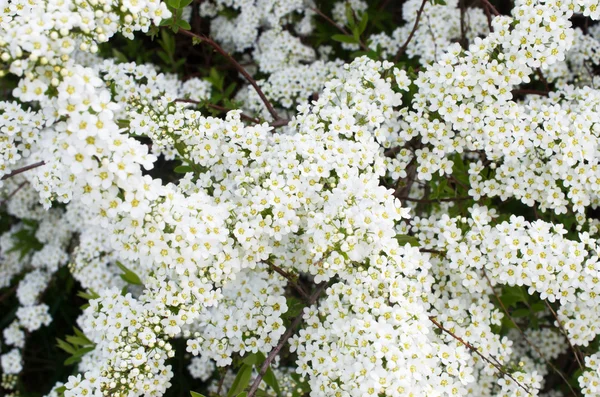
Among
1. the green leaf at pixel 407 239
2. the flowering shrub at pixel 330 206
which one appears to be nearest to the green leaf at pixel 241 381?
the flowering shrub at pixel 330 206

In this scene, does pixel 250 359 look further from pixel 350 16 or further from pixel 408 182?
pixel 350 16

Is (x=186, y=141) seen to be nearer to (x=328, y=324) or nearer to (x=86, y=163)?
(x=86, y=163)

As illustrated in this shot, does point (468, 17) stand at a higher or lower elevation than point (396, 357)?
higher

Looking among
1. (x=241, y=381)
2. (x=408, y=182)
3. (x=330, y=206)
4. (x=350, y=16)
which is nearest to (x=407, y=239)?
(x=330, y=206)

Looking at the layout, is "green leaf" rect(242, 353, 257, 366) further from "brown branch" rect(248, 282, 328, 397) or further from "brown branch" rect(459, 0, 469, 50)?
"brown branch" rect(459, 0, 469, 50)

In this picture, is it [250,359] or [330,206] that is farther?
[250,359]

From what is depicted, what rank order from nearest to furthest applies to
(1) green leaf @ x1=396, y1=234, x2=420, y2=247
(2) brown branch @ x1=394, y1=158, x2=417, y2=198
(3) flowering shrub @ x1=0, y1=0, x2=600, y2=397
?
(3) flowering shrub @ x1=0, y1=0, x2=600, y2=397
(1) green leaf @ x1=396, y1=234, x2=420, y2=247
(2) brown branch @ x1=394, y1=158, x2=417, y2=198

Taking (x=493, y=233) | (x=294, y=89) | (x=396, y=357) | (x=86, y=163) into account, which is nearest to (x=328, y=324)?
(x=396, y=357)

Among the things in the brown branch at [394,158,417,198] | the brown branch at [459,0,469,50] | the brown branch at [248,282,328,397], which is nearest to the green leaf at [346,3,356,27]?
the brown branch at [459,0,469,50]
